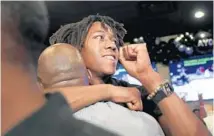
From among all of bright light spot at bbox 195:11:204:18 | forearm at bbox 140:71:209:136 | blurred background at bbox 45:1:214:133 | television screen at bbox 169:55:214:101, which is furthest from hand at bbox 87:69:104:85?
bright light spot at bbox 195:11:204:18

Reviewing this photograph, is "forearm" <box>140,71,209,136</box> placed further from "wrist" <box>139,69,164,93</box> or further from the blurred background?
the blurred background

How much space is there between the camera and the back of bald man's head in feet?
3.43

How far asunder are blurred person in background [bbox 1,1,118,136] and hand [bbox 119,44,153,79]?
2.84 feet

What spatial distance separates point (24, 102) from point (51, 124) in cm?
4

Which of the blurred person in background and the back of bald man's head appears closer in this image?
the blurred person in background

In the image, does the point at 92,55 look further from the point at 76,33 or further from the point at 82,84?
the point at 82,84

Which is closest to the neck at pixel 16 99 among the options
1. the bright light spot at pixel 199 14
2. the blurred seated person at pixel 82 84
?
the blurred seated person at pixel 82 84

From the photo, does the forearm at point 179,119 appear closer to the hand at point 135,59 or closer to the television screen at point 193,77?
the hand at point 135,59

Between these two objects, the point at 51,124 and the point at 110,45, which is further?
the point at 110,45

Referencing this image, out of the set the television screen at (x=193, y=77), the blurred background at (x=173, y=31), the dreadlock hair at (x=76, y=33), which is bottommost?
the television screen at (x=193, y=77)

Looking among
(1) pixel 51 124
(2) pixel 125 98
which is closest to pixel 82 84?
(2) pixel 125 98

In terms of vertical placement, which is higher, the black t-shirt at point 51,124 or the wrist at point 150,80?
the black t-shirt at point 51,124

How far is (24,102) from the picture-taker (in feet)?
1.32

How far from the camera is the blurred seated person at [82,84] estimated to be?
94cm
